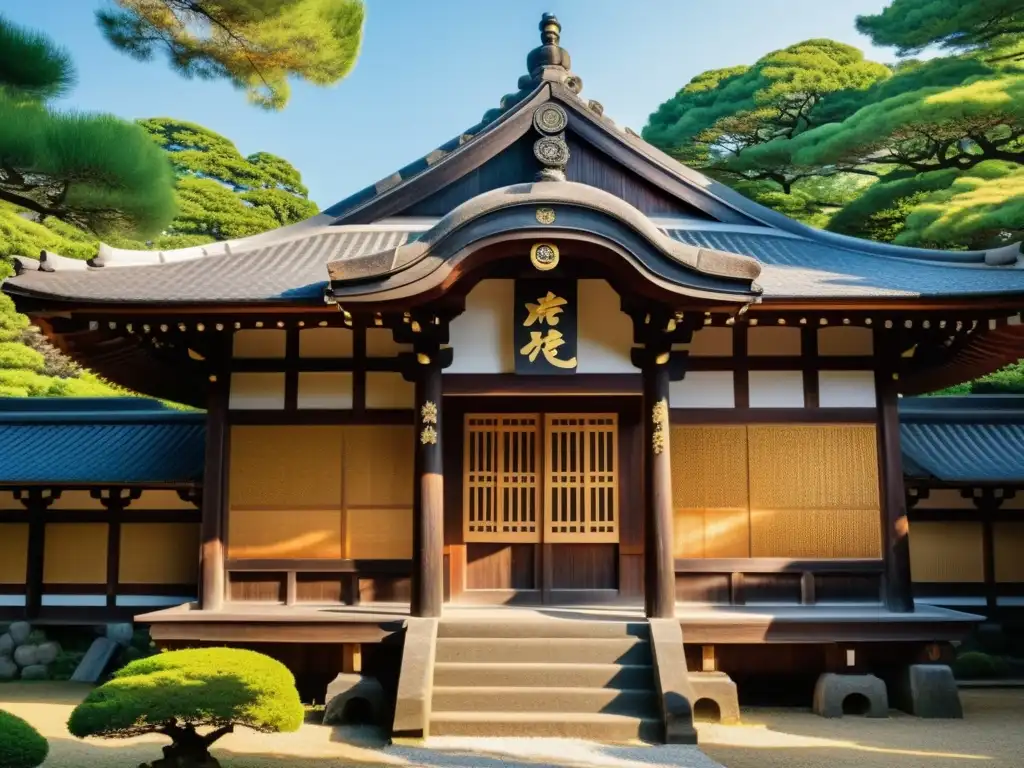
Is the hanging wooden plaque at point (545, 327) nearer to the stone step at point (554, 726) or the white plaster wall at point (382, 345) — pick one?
the white plaster wall at point (382, 345)

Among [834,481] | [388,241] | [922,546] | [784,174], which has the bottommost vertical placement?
[922,546]

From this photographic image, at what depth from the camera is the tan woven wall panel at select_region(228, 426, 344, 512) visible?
33.1 ft

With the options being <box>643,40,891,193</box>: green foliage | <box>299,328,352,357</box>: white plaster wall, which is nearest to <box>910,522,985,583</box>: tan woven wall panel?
<box>299,328,352,357</box>: white plaster wall

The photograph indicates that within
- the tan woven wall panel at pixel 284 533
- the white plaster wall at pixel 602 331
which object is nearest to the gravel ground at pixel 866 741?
the white plaster wall at pixel 602 331

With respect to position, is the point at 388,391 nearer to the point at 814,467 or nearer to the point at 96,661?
the point at 814,467

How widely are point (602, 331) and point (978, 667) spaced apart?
6640 mm

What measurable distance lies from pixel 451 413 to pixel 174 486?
3.63 metres

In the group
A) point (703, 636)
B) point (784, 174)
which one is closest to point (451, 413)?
point (703, 636)

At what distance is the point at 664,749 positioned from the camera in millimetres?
7246

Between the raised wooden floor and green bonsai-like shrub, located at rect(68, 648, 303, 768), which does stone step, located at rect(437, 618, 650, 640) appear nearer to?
the raised wooden floor

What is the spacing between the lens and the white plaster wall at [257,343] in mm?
10195

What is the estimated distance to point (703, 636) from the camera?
8.81m

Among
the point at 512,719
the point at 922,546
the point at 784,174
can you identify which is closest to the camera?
the point at 512,719

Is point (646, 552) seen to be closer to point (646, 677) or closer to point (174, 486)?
point (646, 677)
